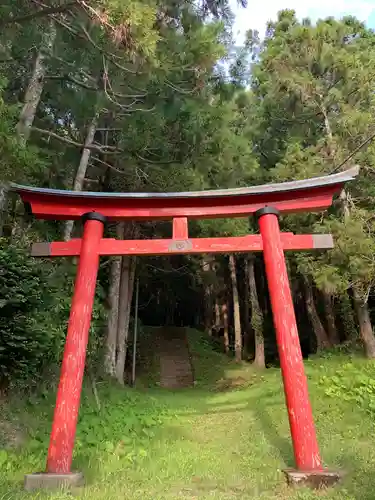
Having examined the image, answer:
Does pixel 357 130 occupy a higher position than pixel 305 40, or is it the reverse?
pixel 305 40

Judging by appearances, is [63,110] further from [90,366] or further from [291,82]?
[291,82]

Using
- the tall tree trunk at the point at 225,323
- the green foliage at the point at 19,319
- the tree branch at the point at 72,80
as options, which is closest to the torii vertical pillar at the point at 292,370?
the green foliage at the point at 19,319

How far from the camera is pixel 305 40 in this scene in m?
12.6

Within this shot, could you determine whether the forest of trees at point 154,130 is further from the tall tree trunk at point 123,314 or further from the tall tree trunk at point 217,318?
the tall tree trunk at point 217,318

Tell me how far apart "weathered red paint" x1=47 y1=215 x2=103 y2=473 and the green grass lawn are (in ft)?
1.52

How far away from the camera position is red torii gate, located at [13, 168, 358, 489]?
16.9ft

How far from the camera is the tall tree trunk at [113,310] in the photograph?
1176cm

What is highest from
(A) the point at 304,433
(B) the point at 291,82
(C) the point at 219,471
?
(B) the point at 291,82

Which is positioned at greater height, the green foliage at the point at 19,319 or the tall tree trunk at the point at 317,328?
the tall tree trunk at the point at 317,328

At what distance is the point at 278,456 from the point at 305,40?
37.3 feet

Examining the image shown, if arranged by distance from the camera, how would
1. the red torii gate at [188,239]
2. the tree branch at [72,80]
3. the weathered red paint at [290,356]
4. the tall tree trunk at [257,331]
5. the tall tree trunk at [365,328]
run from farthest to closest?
the tall tree trunk at [257,331], the tall tree trunk at [365,328], the tree branch at [72,80], the red torii gate at [188,239], the weathered red paint at [290,356]

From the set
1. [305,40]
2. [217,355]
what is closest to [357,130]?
[305,40]

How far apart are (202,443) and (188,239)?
3.63 m

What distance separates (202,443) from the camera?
7.19 meters
